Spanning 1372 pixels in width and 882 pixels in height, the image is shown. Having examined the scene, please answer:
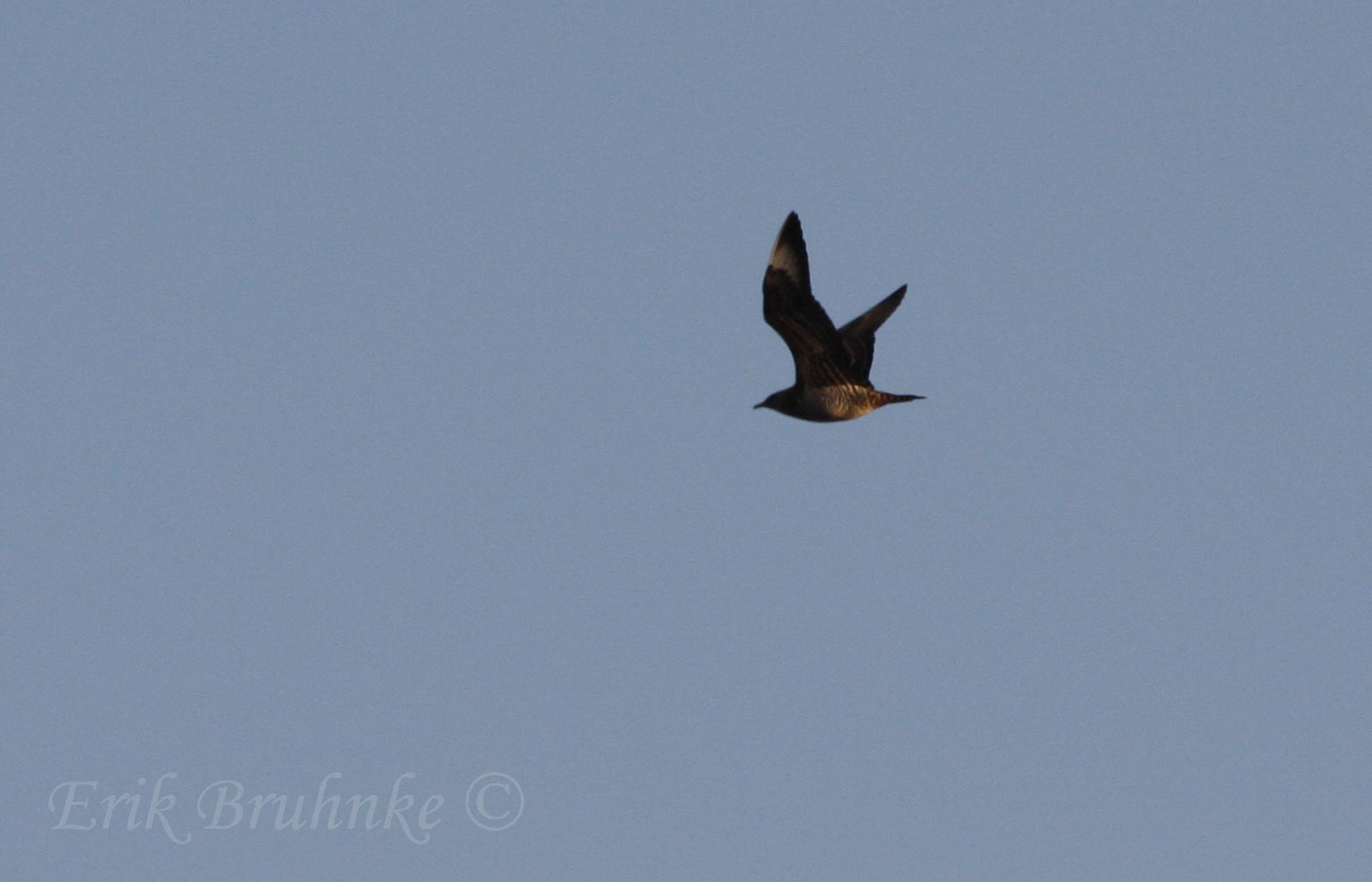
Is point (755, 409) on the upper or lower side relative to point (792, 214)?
lower

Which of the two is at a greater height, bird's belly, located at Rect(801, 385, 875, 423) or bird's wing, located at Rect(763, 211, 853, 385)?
bird's wing, located at Rect(763, 211, 853, 385)

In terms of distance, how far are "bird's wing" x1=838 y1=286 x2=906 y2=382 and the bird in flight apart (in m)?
0.01

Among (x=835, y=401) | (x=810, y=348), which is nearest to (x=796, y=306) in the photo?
(x=810, y=348)

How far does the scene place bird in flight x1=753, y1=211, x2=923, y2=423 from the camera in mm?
30516

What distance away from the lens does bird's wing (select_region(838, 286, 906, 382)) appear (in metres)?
31.7

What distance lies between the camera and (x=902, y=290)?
33312 millimetres

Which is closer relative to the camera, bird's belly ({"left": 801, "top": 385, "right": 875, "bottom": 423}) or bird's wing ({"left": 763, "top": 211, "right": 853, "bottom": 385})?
bird's wing ({"left": 763, "top": 211, "right": 853, "bottom": 385})

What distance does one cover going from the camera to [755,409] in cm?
3194

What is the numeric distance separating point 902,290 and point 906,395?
2575 millimetres

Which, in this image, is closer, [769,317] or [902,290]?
[769,317]

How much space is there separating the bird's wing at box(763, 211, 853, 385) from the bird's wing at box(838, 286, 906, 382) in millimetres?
326

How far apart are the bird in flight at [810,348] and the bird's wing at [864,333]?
0.01m

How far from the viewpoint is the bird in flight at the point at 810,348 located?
30516 millimetres

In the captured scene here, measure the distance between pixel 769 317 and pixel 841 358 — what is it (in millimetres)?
1088
